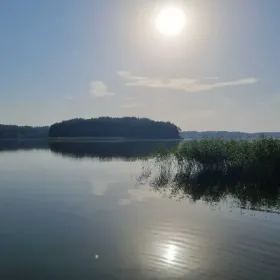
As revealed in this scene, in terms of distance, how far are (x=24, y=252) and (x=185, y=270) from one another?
17.9ft

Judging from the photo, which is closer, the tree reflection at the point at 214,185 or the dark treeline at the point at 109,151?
the tree reflection at the point at 214,185

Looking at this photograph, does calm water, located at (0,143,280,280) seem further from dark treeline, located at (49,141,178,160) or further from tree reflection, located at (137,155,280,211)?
dark treeline, located at (49,141,178,160)

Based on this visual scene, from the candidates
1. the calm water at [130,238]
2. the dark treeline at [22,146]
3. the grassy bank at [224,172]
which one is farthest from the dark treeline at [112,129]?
the calm water at [130,238]

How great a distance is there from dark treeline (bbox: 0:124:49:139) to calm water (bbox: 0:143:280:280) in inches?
6070

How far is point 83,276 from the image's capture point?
34.6 ft

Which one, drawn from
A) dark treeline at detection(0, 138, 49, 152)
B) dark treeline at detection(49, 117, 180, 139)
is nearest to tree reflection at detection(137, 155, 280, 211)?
dark treeline at detection(0, 138, 49, 152)

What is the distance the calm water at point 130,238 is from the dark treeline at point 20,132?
15418 cm

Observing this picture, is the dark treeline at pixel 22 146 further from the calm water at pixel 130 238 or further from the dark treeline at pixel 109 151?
the calm water at pixel 130 238

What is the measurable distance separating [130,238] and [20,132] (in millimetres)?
170828

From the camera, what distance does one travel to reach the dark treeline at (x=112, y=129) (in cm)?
16575

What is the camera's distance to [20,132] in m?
176

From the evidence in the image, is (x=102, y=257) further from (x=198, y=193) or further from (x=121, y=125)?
(x=121, y=125)

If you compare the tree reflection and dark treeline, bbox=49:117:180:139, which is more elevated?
A: dark treeline, bbox=49:117:180:139

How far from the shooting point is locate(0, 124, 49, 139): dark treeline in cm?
16988
